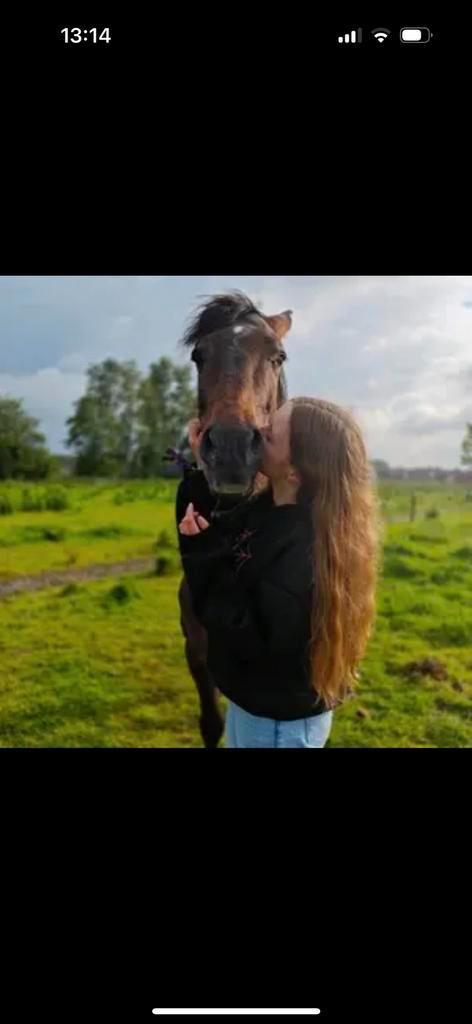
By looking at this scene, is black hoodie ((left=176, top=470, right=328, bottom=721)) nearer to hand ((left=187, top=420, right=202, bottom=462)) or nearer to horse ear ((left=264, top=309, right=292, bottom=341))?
hand ((left=187, top=420, right=202, bottom=462))

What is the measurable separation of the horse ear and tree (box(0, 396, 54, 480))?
1.20 ft

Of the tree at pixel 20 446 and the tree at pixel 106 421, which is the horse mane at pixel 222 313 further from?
the tree at pixel 20 446

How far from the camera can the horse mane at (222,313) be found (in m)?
1.14

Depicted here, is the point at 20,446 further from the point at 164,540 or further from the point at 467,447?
the point at 467,447

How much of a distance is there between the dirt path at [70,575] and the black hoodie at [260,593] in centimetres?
10

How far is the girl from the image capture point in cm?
114
